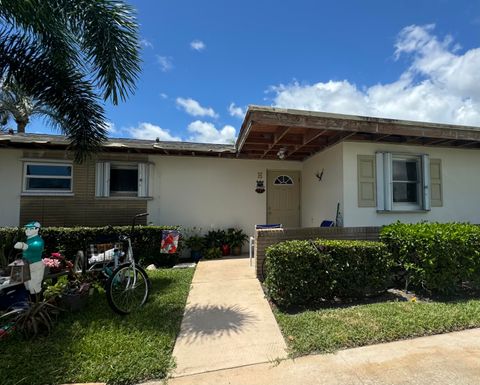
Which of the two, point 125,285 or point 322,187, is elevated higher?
point 322,187

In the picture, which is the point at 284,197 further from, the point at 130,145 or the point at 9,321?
the point at 9,321

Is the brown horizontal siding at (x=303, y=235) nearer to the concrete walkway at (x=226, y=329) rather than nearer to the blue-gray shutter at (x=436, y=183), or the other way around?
the concrete walkway at (x=226, y=329)

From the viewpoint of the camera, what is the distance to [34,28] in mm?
4070

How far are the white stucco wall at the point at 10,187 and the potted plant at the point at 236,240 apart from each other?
5.68 metres

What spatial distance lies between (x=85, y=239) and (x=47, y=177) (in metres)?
2.36

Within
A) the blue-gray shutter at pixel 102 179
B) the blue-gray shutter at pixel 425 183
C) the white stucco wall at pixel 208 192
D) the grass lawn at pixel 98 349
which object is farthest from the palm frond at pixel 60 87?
the blue-gray shutter at pixel 425 183

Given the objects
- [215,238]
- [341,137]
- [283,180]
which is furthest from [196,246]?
[341,137]

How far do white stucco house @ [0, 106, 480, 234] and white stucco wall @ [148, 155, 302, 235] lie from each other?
3cm

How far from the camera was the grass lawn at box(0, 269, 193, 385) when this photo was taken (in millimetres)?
2230

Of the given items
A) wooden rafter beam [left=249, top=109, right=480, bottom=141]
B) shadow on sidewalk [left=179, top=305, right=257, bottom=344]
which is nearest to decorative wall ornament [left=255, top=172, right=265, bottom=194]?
wooden rafter beam [left=249, top=109, right=480, bottom=141]

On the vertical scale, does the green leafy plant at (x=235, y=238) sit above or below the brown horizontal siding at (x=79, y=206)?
below

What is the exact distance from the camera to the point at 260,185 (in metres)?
8.10

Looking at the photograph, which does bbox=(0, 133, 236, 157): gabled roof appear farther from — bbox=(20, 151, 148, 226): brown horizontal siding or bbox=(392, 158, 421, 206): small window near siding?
bbox=(392, 158, 421, 206): small window near siding

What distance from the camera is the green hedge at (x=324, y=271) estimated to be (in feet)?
12.1
